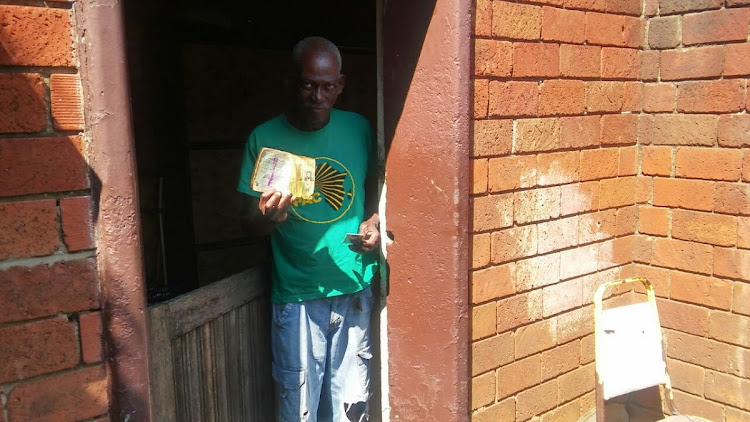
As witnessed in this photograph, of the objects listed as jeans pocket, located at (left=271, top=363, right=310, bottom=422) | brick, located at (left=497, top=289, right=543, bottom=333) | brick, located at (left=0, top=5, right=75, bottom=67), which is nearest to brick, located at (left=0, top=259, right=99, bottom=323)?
brick, located at (left=0, top=5, right=75, bottom=67)

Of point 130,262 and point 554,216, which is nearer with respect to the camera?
point 130,262

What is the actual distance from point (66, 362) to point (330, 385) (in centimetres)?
133

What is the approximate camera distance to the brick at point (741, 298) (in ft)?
8.96

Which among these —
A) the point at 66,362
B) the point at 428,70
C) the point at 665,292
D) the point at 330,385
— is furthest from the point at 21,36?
the point at 665,292

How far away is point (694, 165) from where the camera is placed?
286 centimetres

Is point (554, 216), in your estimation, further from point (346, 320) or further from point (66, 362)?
point (66, 362)

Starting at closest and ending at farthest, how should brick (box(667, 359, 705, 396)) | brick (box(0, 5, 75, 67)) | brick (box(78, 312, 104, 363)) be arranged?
brick (box(0, 5, 75, 67)), brick (box(78, 312, 104, 363)), brick (box(667, 359, 705, 396))

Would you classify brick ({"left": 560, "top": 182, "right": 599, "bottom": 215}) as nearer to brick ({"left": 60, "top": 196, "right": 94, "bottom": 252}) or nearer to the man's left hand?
the man's left hand

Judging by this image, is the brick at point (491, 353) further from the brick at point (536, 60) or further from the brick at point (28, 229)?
the brick at point (28, 229)

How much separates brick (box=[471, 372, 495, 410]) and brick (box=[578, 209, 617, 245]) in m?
0.78

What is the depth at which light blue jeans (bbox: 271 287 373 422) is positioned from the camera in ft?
8.29

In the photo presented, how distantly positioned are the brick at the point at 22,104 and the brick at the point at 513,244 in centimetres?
172

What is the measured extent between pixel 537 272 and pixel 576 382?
0.66m

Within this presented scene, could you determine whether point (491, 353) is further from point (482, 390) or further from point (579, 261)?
point (579, 261)
